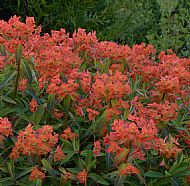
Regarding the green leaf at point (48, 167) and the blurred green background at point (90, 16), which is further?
the blurred green background at point (90, 16)

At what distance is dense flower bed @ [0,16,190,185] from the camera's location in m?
2.07

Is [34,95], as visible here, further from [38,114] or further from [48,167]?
[48,167]

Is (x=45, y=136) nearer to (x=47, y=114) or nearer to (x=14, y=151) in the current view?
(x=14, y=151)

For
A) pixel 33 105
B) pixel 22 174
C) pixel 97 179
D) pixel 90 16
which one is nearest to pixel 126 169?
pixel 97 179

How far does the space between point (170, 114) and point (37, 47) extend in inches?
37.2

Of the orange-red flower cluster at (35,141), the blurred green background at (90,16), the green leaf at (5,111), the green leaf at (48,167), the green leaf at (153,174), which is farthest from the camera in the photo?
the blurred green background at (90,16)

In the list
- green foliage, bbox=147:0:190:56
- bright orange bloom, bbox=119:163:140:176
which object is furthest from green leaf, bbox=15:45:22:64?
green foliage, bbox=147:0:190:56

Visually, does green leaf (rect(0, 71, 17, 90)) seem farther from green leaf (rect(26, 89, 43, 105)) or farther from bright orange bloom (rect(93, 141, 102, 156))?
bright orange bloom (rect(93, 141, 102, 156))

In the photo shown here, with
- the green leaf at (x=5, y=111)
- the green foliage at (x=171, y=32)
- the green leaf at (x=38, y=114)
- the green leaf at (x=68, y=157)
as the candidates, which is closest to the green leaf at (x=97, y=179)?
the green leaf at (x=68, y=157)

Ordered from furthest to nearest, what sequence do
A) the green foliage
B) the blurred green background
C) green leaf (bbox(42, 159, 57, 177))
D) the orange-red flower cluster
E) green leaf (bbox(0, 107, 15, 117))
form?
the green foliage → the blurred green background → green leaf (bbox(0, 107, 15, 117)) → green leaf (bbox(42, 159, 57, 177)) → the orange-red flower cluster

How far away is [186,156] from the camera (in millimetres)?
2408

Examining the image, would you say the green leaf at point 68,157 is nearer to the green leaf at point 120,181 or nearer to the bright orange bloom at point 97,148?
the bright orange bloom at point 97,148

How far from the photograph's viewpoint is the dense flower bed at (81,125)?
2.07m

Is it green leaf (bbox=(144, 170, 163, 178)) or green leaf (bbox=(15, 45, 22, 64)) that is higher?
green leaf (bbox=(15, 45, 22, 64))
